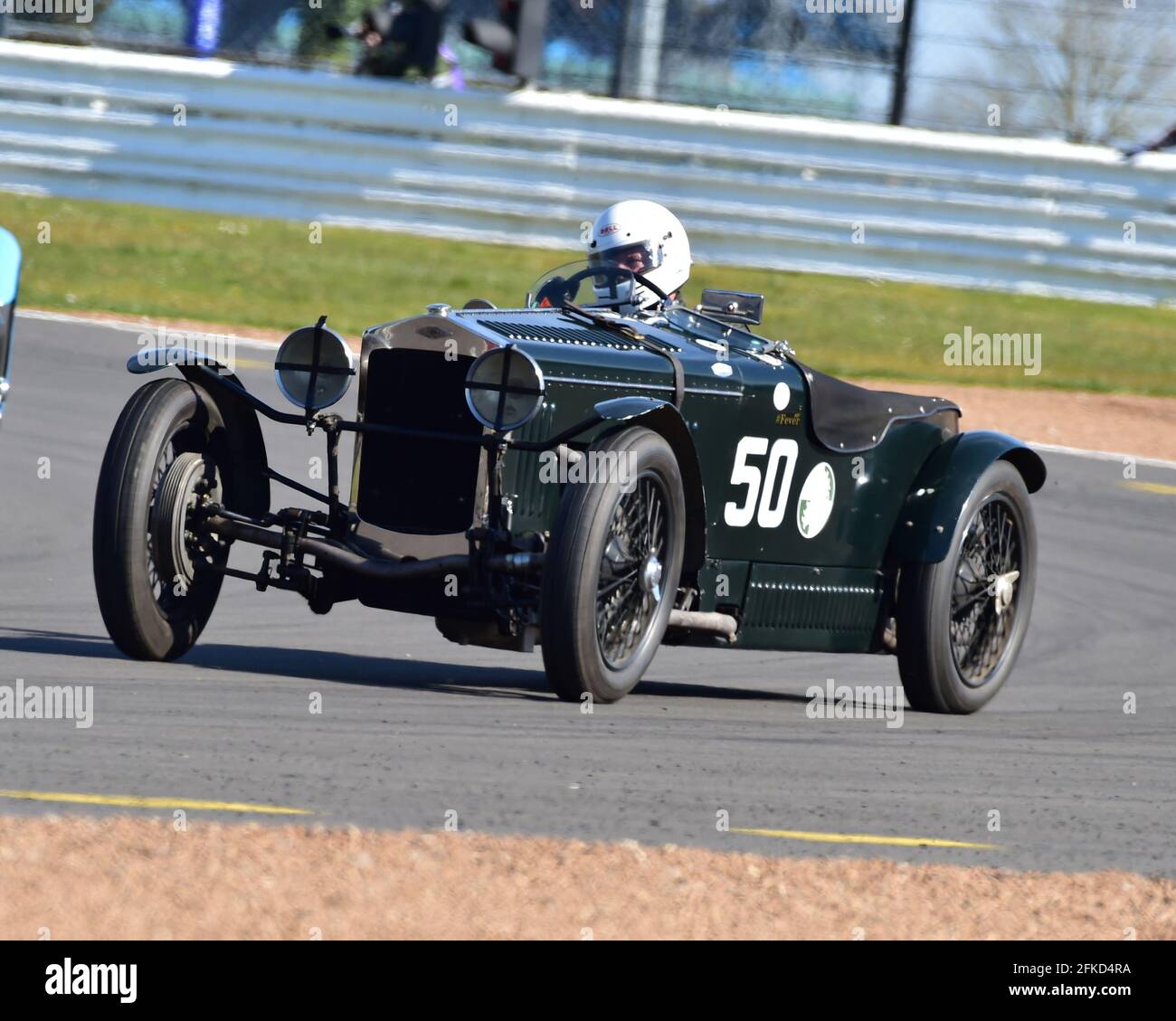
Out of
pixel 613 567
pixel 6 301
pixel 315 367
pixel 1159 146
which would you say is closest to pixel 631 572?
pixel 613 567

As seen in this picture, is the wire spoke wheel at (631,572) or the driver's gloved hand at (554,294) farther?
the driver's gloved hand at (554,294)

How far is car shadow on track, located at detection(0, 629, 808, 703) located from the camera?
6.80 meters

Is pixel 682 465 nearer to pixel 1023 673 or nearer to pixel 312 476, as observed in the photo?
pixel 1023 673

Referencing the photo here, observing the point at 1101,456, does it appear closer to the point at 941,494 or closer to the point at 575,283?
the point at 941,494

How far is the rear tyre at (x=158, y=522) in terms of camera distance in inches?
247

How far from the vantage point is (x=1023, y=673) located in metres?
8.66

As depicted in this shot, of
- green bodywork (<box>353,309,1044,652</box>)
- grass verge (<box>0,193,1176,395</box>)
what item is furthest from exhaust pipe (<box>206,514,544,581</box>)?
grass verge (<box>0,193,1176,395</box>)

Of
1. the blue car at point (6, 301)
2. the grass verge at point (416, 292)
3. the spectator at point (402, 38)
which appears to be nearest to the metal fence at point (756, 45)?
the spectator at point (402, 38)

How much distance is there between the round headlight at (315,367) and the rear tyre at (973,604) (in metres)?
2.06

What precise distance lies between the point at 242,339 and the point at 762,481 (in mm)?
8434

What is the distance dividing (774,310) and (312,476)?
732cm

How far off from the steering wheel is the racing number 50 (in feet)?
2.42

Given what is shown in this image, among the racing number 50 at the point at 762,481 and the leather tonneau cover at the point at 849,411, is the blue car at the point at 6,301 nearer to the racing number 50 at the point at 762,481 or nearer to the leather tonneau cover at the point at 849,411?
the racing number 50 at the point at 762,481
